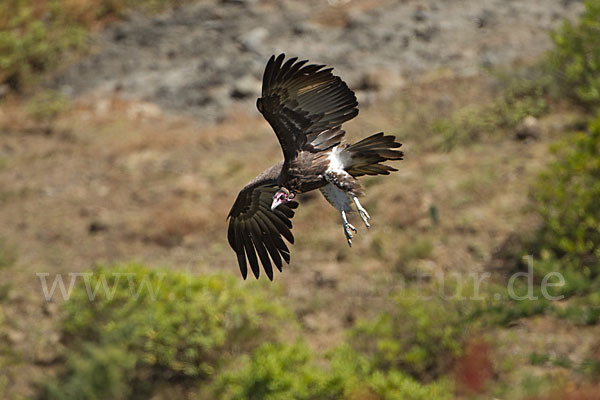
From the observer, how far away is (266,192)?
6.24 meters

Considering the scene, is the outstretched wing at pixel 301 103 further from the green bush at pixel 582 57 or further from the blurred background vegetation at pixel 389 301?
the green bush at pixel 582 57

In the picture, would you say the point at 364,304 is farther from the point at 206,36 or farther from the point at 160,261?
the point at 206,36

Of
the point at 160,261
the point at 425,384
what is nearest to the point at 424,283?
the point at 425,384

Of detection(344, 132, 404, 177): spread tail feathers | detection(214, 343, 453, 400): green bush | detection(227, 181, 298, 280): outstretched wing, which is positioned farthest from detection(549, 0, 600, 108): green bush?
detection(344, 132, 404, 177): spread tail feathers

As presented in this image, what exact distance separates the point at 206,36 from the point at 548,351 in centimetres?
1166

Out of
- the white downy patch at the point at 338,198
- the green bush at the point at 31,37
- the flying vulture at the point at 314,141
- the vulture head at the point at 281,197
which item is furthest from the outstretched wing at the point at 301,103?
the green bush at the point at 31,37

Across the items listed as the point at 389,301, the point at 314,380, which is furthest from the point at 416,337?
the point at 314,380

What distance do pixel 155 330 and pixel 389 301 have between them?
2.72m

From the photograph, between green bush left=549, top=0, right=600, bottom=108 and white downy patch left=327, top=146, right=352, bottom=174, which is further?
green bush left=549, top=0, right=600, bottom=108

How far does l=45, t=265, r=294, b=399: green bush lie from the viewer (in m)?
8.97

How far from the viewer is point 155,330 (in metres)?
9.01

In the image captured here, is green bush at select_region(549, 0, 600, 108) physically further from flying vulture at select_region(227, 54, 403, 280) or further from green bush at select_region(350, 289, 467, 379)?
flying vulture at select_region(227, 54, 403, 280)

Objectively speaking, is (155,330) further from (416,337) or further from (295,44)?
(295,44)

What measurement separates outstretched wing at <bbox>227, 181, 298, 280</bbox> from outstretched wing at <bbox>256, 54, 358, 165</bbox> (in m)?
0.40
